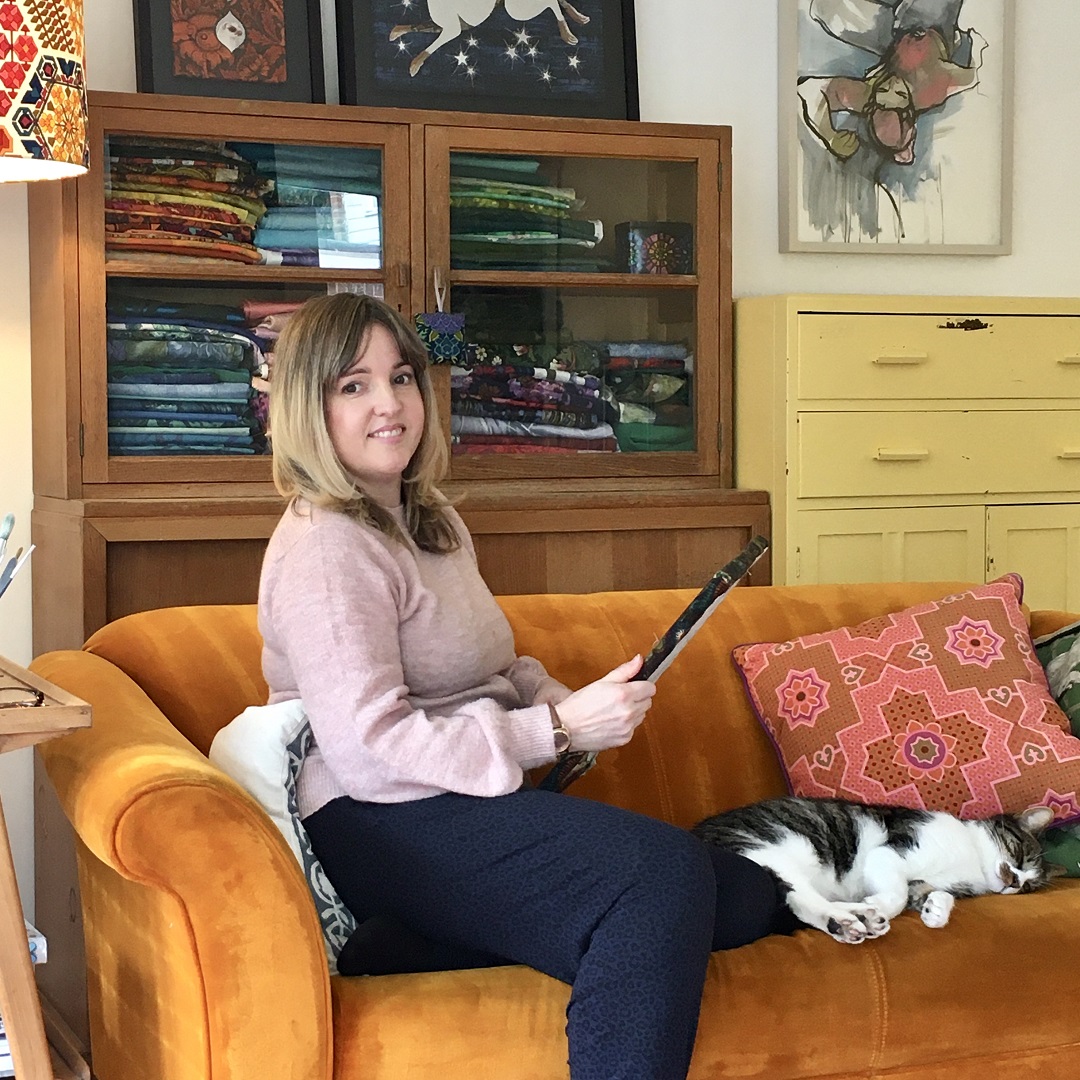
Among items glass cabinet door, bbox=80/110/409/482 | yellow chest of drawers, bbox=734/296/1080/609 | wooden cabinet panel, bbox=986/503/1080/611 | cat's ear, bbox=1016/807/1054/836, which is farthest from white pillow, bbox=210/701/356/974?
wooden cabinet panel, bbox=986/503/1080/611

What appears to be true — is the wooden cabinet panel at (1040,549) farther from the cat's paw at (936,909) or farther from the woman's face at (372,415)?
the woman's face at (372,415)

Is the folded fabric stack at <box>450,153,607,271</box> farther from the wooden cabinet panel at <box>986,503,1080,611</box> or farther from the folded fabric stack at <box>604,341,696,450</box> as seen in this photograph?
the wooden cabinet panel at <box>986,503,1080,611</box>

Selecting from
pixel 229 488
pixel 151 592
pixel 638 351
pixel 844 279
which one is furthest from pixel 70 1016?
pixel 844 279

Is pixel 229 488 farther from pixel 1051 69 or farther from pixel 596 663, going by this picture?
pixel 1051 69

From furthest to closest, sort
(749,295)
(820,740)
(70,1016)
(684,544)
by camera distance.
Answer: (749,295), (684,544), (70,1016), (820,740)

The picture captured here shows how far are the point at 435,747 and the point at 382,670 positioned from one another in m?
0.10

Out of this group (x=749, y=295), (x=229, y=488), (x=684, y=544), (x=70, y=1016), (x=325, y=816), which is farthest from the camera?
(x=749, y=295)

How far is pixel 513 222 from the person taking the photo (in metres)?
2.99

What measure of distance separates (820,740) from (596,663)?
35cm

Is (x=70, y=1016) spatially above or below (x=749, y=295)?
below

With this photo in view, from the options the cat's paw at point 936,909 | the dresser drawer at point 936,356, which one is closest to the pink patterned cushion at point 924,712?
the cat's paw at point 936,909

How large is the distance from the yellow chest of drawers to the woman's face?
4.19ft

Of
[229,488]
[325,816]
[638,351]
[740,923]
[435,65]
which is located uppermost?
[435,65]

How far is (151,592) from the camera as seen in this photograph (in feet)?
8.77
